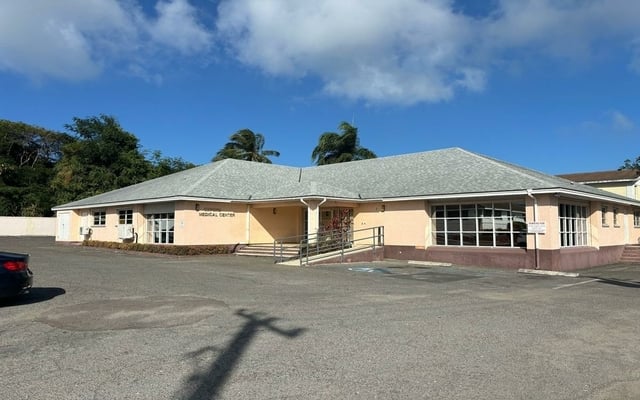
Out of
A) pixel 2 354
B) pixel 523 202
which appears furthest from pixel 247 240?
pixel 2 354

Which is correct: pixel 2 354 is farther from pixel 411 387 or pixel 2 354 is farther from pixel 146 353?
pixel 411 387

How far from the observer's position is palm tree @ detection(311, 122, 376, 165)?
4309cm

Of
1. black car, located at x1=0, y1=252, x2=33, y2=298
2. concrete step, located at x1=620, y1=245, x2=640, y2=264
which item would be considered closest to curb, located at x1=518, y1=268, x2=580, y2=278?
concrete step, located at x1=620, y1=245, x2=640, y2=264

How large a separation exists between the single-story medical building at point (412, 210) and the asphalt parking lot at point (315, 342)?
669cm

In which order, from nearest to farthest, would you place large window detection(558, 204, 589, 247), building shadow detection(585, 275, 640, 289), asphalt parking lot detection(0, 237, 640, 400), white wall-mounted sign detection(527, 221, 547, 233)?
asphalt parking lot detection(0, 237, 640, 400)
building shadow detection(585, 275, 640, 289)
white wall-mounted sign detection(527, 221, 547, 233)
large window detection(558, 204, 589, 247)

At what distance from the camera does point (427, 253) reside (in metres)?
21.3

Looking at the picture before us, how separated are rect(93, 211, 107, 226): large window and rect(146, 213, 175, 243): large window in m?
6.07

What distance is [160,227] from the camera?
84.9 feet

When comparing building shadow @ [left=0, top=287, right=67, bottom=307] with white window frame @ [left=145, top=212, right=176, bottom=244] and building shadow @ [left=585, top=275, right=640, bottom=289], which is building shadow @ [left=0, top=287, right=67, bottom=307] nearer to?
white window frame @ [left=145, top=212, right=176, bottom=244]

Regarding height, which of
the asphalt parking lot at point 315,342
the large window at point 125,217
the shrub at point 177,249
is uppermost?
the large window at point 125,217

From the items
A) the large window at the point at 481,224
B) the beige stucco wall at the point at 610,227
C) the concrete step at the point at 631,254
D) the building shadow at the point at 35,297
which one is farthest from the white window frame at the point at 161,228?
the concrete step at the point at 631,254

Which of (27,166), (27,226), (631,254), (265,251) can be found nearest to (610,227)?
(631,254)

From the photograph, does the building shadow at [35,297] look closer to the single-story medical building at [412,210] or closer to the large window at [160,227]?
the single-story medical building at [412,210]

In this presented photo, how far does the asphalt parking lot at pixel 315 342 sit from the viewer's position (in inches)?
193
